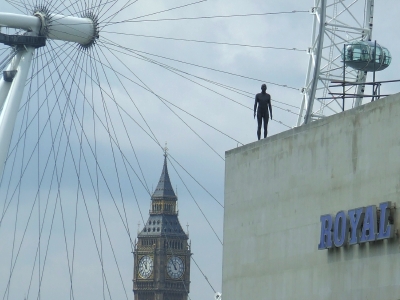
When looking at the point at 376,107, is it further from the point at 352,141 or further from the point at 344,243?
the point at 344,243

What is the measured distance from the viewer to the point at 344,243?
150ft

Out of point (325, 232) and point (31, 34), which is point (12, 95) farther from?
point (325, 232)

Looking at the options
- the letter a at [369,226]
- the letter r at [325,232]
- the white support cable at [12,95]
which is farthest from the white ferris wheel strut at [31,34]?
the letter a at [369,226]

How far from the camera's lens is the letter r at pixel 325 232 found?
153ft

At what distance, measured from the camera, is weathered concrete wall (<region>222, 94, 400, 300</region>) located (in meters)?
43.9

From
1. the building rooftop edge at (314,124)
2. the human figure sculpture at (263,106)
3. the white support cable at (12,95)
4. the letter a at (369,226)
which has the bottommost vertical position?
the letter a at (369,226)

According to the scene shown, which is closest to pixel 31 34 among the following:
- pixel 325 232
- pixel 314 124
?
pixel 314 124

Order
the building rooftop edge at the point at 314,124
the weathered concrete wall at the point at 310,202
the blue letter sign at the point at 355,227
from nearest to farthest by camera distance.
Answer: the blue letter sign at the point at 355,227 < the weathered concrete wall at the point at 310,202 < the building rooftop edge at the point at 314,124

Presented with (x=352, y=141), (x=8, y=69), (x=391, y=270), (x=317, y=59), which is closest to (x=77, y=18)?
(x=8, y=69)

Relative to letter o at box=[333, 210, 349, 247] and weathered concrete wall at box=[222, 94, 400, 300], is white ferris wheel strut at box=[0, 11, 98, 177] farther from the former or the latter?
letter o at box=[333, 210, 349, 247]

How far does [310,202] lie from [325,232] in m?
1.78

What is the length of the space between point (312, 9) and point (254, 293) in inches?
1311

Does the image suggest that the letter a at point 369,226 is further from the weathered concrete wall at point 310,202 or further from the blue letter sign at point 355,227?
the weathered concrete wall at point 310,202

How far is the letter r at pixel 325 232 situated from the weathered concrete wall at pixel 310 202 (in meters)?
0.28
